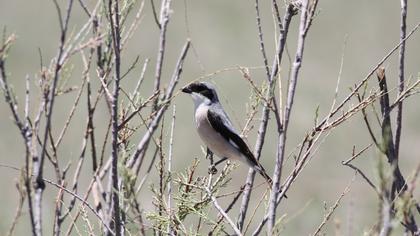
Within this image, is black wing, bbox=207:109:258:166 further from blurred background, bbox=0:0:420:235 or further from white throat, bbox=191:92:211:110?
blurred background, bbox=0:0:420:235

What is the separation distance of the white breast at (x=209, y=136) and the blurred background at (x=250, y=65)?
13199 mm

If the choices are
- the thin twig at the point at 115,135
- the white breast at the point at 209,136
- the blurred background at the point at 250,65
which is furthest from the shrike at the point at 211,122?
the blurred background at the point at 250,65

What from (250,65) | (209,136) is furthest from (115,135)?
(250,65)

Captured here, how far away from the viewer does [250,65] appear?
2152 centimetres

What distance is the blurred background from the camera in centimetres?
1942

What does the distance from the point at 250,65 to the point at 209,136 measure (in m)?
16.9

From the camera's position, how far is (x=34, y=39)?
2155 centimetres

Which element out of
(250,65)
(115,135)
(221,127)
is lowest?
(115,135)

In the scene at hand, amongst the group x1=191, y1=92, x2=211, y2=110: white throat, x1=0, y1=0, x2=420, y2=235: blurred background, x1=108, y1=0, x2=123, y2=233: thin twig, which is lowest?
x1=108, y1=0, x2=123, y2=233: thin twig

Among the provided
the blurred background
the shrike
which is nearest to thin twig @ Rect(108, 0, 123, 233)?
the shrike

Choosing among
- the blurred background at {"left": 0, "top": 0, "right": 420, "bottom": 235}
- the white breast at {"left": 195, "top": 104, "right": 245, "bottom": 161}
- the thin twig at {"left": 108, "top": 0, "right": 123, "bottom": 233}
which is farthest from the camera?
A: the blurred background at {"left": 0, "top": 0, "right": 420, "bottom": 235}

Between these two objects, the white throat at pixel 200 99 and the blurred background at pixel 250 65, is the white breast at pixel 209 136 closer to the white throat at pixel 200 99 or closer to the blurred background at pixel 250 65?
the white throat at pixel 200 99

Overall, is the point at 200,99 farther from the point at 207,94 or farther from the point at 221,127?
the point at 221,127

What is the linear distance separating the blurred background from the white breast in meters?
13.2
